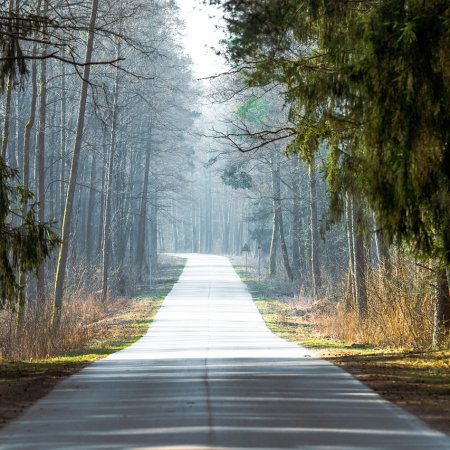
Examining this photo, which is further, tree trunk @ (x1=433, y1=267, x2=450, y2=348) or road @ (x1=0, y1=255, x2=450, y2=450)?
tree trunk @ (x1=433, y1=267, x2=450, y2=348)

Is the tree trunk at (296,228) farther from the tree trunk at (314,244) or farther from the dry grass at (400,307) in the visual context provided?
the dry grass at (400,307)

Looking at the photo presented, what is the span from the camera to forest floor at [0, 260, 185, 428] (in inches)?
507

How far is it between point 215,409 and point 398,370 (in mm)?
5799

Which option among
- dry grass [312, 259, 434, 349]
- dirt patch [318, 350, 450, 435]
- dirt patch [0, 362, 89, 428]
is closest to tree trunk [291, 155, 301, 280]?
dry grass [312, 259, 434, 349]

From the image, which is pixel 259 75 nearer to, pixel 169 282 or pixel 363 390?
pixel 363 390

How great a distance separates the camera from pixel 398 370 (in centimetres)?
1609

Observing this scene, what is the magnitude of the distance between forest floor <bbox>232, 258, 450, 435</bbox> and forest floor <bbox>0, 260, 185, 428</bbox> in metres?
4.38

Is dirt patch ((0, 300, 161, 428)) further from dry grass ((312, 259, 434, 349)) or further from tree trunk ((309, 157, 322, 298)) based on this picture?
tree trunk ((309, 157, 322, 298))

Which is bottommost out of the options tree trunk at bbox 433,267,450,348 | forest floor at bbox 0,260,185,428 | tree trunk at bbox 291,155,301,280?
forest floor at bbox 0,260,185,428

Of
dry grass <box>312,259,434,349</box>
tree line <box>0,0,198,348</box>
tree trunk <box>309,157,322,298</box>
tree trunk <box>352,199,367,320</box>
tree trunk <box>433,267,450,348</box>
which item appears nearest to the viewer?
tree line <box>0,0,198,348</box>

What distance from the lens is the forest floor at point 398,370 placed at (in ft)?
38.1

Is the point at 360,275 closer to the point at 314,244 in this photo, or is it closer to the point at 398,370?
the point at 398,370

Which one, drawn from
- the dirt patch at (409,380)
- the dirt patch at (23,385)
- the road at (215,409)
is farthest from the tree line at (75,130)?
the dirt patch at (409,380)

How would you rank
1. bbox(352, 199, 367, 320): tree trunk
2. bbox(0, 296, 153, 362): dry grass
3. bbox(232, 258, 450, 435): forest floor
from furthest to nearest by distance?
bbox(352, 199, 367, 320): tree trunk, bbox(0, 296, 153, 362): dry grass, bbox(232, 258, 450, 435): forest floor
